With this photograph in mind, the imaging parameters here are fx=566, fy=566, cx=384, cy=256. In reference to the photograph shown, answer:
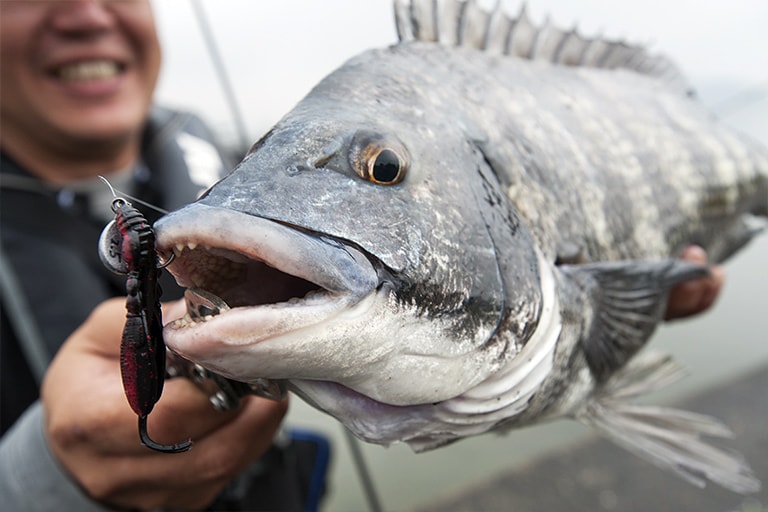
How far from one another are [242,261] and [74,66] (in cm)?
130

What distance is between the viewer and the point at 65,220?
60.7 inches

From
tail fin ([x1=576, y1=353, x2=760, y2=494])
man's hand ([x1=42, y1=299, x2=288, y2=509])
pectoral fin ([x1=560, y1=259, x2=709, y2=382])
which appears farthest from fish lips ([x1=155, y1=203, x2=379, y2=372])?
tail fin ([x1=576, y1=353, x2=760, y2=494])

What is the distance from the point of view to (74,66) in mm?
1517

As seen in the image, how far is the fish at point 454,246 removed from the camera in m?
0.50

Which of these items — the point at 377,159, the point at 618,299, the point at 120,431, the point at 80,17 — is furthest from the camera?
the point at 80,17

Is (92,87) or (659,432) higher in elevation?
(92,87)

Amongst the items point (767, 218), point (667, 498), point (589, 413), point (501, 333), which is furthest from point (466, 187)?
point (667, 498)

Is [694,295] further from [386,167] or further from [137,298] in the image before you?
[137,298]

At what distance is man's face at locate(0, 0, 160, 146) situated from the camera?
1.42 metres

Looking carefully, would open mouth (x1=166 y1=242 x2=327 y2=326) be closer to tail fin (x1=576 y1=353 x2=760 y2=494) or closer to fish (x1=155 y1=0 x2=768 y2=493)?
fish (x1=155 y1=0 x2=768 y2=493)

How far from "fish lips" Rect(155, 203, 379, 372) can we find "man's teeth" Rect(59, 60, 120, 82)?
50.7 inches

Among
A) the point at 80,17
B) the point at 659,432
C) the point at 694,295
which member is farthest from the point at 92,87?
the point at 694,295

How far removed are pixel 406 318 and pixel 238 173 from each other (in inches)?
8.7

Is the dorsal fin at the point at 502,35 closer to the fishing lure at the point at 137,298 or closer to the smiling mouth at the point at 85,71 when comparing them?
the fishing lure at the point at 137,298
